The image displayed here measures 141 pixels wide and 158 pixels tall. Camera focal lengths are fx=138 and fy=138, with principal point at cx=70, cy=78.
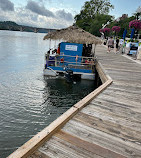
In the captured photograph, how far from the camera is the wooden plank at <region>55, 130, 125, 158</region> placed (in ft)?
7.06

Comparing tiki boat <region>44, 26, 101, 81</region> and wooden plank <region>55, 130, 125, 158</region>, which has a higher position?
tiki boat <region>44, 26, 101, 81</region>

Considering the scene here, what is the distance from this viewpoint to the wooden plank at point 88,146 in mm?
2150

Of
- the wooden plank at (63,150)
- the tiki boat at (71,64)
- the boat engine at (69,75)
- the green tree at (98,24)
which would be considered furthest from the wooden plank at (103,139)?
the green tree at (98,24)

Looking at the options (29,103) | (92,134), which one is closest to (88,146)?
(92,134)

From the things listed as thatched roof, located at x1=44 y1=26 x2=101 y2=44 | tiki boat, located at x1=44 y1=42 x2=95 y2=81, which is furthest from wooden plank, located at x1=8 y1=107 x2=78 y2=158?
thatched roof, located at x1=44 y1=26 x2=101 y2=44

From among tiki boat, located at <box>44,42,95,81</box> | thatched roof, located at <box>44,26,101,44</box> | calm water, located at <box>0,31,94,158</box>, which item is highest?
thatched roof, located at <box>44,26,101,44</box>

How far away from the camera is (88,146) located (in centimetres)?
228

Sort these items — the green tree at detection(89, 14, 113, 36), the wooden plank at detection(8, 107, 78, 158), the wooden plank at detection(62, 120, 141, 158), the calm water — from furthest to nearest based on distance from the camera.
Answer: the green tree at detection(89, 14, 113, 36) < the calm water < the wooden plank at detection(62, 120, 141, 158) < the wooden plank at detection(8, 107, 78, 158)

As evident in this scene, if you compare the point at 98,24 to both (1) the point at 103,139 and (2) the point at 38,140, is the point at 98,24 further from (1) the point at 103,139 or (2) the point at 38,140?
(2) the point at 38,140

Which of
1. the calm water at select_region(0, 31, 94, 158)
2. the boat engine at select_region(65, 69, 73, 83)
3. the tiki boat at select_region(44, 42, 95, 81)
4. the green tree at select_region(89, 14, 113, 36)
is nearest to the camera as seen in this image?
the calm water at select_region(0, 31, 94, 158)

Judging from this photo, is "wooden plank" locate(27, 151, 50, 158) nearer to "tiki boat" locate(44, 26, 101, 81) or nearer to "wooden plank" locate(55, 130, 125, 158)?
"wooden plank" locate(55, 130, 125, 158)

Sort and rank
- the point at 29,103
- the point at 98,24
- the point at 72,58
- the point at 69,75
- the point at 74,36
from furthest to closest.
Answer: the point at 98,24
the point at 72,58
the point at 74,36
the point at 69,75
the point at 29,103

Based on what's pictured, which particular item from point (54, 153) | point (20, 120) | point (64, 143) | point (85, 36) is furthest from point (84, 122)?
point (85, 36)

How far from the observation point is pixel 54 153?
82.4 inches
